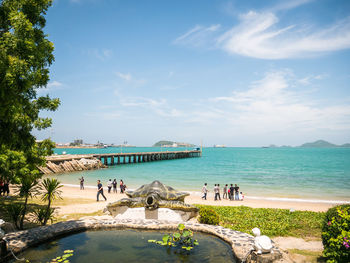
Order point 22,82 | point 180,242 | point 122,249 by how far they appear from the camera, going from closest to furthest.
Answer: point 22,82, point 122,249, point 180,242

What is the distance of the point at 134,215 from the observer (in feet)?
37.1

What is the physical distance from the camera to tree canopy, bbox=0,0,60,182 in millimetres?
5691

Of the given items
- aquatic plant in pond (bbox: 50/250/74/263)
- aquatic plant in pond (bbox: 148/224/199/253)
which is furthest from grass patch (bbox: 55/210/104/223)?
aquatic plant in pond (bbox: 148/224/199/253)

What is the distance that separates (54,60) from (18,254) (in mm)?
7179

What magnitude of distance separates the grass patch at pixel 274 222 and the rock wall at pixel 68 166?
129 feet

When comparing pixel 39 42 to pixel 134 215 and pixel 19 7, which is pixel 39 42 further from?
pixel 134 215

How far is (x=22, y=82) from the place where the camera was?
5.91m

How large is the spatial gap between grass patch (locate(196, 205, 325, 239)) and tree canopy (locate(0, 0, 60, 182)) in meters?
9.02

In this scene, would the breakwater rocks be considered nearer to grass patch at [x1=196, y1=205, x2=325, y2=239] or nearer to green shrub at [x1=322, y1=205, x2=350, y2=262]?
grass patch at [x1=196, y1=205, x2=325, y2=239]

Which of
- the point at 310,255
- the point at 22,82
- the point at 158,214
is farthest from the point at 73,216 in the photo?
the point at 310,255

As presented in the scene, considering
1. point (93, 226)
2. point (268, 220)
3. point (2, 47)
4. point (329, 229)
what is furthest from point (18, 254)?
point (268, 220)

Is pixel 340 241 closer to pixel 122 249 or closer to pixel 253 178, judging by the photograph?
pixel 122 249

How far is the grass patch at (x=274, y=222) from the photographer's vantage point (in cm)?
972

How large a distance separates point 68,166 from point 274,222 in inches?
1774
